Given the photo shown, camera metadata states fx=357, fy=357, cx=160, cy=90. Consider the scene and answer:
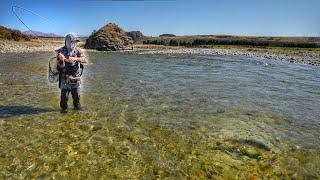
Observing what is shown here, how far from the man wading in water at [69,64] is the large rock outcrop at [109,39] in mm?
57257

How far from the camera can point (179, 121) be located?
13.2 m

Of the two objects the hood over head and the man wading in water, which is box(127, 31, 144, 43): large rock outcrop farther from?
the hood over head

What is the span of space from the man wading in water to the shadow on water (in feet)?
4.00

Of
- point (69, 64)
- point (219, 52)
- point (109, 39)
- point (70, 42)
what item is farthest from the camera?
point (219, 52)

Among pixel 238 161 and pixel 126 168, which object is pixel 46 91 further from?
pixel 238 161

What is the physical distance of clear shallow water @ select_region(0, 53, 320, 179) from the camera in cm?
901

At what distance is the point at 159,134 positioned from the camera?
38.0 feet

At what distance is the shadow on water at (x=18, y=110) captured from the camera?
13.5 metres

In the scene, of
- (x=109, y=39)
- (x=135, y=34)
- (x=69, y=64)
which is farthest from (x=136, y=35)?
(x=69, y=64)

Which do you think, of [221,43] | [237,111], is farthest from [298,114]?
[221,43]

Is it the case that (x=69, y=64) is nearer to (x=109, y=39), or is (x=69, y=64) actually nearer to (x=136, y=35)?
(x=109, y=39)

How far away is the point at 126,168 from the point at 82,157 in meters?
1.36

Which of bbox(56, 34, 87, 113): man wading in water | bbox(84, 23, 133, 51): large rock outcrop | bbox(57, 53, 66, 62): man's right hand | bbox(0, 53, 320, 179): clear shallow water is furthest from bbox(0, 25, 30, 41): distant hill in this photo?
bbox(57, 53, 66, 62): man's right hand

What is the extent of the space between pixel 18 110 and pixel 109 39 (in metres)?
57.7
